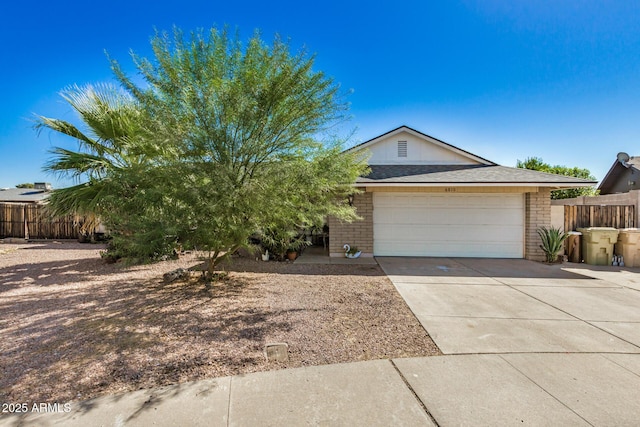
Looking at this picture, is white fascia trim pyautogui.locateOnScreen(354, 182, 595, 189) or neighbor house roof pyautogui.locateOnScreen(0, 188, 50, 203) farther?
neighbor house roof pyautogui.locateOnScreen(0, 188, 50, 203)

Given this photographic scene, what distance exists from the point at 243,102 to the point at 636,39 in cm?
1058

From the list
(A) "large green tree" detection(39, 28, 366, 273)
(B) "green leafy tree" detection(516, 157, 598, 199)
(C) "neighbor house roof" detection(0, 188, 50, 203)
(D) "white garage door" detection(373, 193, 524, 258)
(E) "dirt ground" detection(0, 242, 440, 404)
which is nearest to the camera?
(E) "dirt ground" detection(0, 242, 440, 404)

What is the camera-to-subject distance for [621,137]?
1656 centimetres

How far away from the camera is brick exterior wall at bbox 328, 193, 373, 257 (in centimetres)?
951

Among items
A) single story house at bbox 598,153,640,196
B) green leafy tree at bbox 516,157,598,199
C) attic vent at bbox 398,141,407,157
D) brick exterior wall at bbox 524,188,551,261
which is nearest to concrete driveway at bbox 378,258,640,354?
brick exterior wall at bbox 524,188,551,261

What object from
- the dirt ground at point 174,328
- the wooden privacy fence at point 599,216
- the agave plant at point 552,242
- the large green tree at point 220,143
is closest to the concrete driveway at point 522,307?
the dirt ground at point 174,328

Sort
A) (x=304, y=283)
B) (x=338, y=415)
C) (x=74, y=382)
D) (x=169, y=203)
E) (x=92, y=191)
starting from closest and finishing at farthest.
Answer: (x=338, y=415)
(x=74, y=382)
(x=169, y=203)
(x=304, y=283)
(x=92, y=191)

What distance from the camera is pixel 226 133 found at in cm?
500

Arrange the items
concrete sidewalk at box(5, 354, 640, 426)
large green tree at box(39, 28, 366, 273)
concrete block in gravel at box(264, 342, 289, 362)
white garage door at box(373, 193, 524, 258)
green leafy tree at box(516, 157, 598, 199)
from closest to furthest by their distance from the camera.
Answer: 1. concrete sidewalk at box(5, 354, 640, 426)
2. concrete block in gravel at box(264, 342, 289, 362)
3. large green tree at box(39, 28, 366, 273)
4. white garage door at box(373, 193, 524, 258)
5. green leafy tree at box(516, 157, 598, 199)

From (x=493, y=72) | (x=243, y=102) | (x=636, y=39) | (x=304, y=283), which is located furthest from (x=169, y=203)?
(x=636, y=39)

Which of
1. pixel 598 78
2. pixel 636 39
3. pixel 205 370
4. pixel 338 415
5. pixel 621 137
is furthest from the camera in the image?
pixel 621 137

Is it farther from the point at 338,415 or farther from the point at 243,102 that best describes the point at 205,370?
the point at 243,102

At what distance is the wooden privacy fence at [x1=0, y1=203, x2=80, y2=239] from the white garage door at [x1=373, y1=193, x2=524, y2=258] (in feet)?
48.5

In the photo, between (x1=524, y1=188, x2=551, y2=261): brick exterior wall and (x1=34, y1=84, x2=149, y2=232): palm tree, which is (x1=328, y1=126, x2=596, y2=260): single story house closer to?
(x1=524, y1=188, x2=551, y2=261): brick exterior wall
